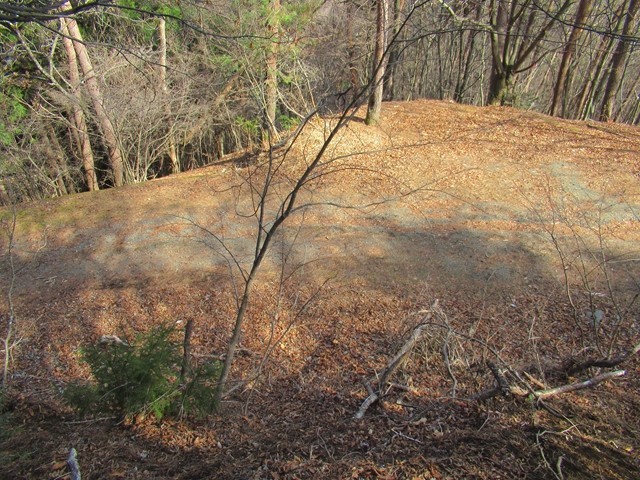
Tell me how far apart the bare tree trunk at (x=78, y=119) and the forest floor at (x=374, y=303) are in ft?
8.58

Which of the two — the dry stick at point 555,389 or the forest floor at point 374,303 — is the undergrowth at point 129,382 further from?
the dry stick at point 555,389

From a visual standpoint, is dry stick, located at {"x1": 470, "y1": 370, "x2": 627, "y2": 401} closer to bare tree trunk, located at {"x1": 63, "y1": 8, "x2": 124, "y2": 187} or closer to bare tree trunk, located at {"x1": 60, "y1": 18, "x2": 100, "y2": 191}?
bare tree trunk, located at {"x1": 60, "y1": 18, "x2": 100, "y2": 191}

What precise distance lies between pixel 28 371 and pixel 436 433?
5210 millimetres

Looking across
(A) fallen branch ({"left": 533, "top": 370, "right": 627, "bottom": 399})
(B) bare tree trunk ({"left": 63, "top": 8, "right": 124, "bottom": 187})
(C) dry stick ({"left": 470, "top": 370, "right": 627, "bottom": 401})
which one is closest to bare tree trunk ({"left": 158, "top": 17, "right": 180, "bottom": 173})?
(B) bare tree trunk ({"left": 63, "top": 8, "right": 124, "bottom": 187})

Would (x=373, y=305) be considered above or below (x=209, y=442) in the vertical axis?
below

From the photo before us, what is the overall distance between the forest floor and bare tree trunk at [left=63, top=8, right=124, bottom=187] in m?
1.66

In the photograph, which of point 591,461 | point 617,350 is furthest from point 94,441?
point 617,350

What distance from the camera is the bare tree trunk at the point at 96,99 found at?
1083cm

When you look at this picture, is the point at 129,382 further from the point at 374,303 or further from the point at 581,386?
the point at 374,303

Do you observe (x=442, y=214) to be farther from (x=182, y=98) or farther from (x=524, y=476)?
(x=182, y=98)

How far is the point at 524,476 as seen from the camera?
2207mm

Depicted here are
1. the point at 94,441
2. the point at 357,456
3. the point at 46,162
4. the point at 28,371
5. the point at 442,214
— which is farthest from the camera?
the point at 46,162

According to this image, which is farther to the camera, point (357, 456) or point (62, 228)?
point (62, 228)

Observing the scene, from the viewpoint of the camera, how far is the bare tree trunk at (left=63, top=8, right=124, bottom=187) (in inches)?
426
